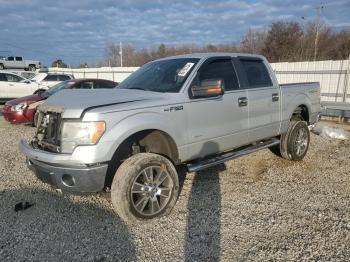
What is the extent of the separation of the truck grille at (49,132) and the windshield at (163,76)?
1347 millimetres

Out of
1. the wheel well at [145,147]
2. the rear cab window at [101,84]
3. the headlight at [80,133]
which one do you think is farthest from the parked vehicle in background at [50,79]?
the headlight at [80,133]

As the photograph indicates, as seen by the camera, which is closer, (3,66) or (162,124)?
(162,124)

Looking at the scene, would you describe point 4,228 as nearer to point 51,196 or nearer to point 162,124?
point 51,196

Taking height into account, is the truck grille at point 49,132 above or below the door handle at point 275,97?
below

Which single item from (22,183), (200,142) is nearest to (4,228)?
(22,183)

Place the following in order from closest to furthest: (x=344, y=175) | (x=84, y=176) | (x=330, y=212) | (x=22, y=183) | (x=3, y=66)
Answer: (x=84, y=176), (x=330, y=212), (x=22, y=183), (x=344, y=175), (x=3, y=66)

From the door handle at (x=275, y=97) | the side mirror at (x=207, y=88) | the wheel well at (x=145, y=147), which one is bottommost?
the wheel well at (x=145, y=147)

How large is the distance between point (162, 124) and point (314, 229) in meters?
2.09

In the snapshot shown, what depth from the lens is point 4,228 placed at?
12.7 ft

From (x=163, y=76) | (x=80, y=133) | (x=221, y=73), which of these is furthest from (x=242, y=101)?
(x=80, y=133)

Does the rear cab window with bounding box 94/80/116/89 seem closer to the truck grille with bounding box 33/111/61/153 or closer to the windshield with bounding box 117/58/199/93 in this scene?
the windshield with bounding box 117/58/199/93

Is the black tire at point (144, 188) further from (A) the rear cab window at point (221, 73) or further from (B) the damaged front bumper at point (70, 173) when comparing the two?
(A) the rear cab window at point (221, 73)

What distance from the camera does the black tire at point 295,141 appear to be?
6301 millimetres

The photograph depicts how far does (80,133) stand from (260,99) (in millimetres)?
3074
